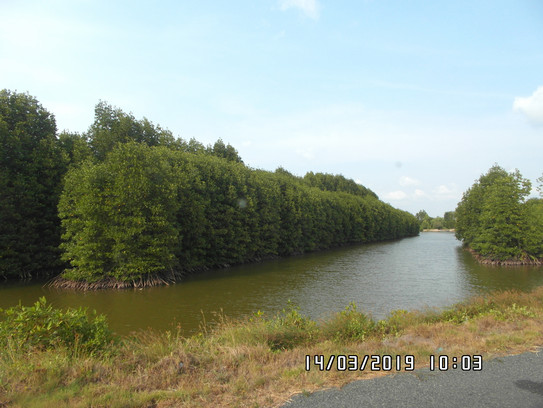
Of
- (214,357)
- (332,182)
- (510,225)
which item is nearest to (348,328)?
(214,357)

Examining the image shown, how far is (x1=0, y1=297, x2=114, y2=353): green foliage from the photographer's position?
589cm

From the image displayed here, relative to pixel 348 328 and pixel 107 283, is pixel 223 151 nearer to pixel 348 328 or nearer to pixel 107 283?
pixel 107 283

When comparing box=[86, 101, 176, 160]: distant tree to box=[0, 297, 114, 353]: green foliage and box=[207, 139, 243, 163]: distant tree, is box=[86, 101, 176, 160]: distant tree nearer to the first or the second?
box=[207, 139, 243, 163]: distant tree

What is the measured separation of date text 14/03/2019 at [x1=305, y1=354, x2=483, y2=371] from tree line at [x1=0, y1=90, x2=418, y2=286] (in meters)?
19.3

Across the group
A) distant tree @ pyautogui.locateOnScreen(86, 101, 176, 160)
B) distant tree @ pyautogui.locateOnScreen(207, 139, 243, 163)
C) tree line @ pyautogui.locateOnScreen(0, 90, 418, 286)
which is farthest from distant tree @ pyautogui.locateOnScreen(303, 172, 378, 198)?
tree line @ pyautogui.locateOnScreen(0, 90, 418, 286)

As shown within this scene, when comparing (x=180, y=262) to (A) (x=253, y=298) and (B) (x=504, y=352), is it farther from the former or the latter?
(B) (x=504, y=352)

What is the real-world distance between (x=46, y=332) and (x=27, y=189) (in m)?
22.9

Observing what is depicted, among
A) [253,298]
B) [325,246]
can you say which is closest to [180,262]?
[253,298]

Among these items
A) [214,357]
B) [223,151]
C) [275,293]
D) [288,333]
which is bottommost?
[275,293]

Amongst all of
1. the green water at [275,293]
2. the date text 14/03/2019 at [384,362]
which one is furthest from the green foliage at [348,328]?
the green water at [275,293]

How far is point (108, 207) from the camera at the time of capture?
73.5 ft

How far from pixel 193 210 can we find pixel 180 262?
14.8 feet

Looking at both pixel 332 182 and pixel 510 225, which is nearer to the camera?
pixel 510 225

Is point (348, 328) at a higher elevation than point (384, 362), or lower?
lower
